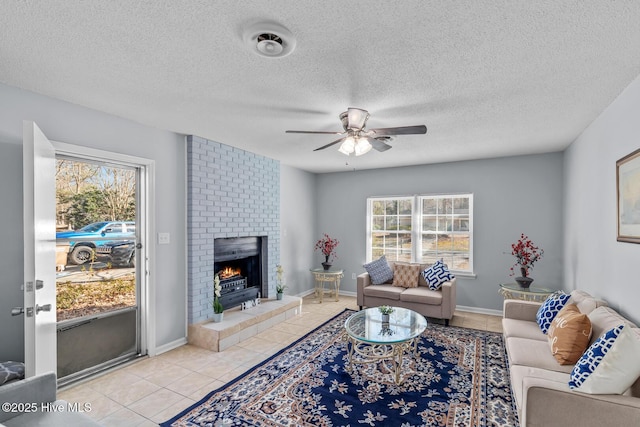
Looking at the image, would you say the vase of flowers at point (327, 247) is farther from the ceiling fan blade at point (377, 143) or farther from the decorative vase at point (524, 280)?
the ceiling fan blade at point (377, 143)

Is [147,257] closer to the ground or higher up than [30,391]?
higher up

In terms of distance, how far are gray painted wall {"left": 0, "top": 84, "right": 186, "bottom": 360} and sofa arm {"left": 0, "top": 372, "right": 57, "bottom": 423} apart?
96 cm

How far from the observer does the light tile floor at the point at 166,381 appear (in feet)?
7.84

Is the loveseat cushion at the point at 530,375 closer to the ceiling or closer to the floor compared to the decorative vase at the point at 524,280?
closer to the floor

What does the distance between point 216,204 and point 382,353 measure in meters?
2.68

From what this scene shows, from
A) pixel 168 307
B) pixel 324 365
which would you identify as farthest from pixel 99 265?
pixel 324 365

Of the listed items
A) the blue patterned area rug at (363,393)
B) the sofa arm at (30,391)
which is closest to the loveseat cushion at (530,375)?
the blue patterned area rug at (363,393)

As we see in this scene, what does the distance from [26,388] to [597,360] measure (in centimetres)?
314

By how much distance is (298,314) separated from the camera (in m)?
4.86

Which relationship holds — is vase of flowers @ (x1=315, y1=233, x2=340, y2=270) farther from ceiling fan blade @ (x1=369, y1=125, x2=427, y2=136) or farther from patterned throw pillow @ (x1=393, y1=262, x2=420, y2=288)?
ceiling fan blade @ (x1=369, y1=125, x2=427, y2=136)

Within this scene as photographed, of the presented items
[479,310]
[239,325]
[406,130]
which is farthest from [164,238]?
[479,310]

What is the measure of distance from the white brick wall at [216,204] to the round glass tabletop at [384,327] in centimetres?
189

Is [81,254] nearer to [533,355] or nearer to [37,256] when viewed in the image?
[37,256]

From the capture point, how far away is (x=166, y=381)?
285 cm
